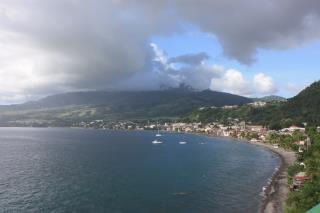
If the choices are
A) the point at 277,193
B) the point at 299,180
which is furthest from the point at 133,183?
the point at 299,180

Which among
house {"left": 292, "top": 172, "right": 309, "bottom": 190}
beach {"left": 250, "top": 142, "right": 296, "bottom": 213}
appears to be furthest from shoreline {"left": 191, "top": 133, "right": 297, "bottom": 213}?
house {"left": 292, "top": 172, "right": 309, "bottom": 190}

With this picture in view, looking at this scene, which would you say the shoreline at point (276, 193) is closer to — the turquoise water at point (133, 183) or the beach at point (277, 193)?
the beach at point (277, 193)

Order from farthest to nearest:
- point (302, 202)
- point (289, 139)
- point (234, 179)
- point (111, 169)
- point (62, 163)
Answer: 1. point (289, 139)
2. point (62, 163)
3. point (111, 169)
4. point (234, 179)
5. point (302, 202)

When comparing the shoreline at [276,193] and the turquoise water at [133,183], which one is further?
the turquoise water at [133,183]

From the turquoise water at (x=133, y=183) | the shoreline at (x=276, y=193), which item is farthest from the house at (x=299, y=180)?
the turquoise water at (x=133, y=183)

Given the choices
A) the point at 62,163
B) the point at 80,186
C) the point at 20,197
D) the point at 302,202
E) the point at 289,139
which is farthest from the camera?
the point at 289,139

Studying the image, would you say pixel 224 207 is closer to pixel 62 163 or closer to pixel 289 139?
pixel 62 163

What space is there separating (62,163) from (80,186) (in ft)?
160

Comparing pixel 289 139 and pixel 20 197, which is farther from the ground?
pixel 289 139

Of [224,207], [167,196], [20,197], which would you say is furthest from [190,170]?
[20,197]

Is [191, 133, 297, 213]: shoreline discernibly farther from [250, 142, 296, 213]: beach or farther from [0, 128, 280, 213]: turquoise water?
[0, 128, 280, 213]: turquoise water

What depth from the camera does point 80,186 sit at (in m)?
100

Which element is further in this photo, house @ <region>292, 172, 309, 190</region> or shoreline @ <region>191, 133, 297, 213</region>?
house @ <region>292, 172, 309, 190</region>

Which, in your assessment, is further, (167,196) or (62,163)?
(62,163)
